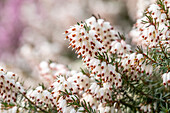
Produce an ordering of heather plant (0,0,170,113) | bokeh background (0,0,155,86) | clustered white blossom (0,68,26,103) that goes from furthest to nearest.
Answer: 1. bokeh background (0,0,155,86)
2. clustered white blossom (0,68,26,103)
3. heather plant (0,0,170,113)

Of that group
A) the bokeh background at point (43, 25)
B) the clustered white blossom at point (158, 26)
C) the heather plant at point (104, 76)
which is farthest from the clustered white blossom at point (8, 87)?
the bokeh background at point (43, 25)

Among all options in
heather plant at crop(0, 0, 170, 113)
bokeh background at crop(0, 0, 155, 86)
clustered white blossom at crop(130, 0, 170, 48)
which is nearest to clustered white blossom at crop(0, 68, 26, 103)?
heather plant at crop(0, 0, 170, 113)

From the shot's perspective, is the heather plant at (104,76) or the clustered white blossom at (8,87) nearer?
the heather plant at (104,76)

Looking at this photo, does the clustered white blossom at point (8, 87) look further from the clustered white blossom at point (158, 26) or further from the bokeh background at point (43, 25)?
the bokeh background at point (43, 25)

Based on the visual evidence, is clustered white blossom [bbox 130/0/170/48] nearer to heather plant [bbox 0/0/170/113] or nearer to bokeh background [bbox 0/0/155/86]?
heather plant [bbox 0/0/170/113]

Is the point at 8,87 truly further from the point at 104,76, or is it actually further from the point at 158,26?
the point at 158,26

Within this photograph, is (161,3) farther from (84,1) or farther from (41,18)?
(41,18)
